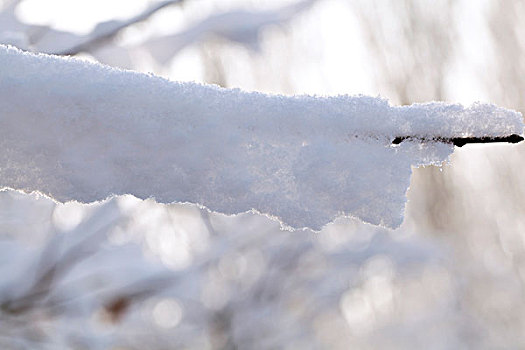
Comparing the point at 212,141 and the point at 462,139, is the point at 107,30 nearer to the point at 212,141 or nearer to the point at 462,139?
the point at 212,141

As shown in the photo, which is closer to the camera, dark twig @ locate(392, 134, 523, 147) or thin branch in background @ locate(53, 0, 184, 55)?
dark twig @ locate(392, 134, 523, 147)

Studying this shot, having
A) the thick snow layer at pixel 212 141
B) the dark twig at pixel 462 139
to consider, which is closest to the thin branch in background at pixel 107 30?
the thick snow layer at pixel 212 141

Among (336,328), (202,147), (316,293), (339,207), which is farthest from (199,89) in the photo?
(336,328)

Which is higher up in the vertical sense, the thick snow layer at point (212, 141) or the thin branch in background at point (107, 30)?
the thick snow layer at point (212, 141)

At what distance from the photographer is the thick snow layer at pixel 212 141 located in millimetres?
789

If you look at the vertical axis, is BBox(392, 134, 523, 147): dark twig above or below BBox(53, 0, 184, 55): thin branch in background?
above

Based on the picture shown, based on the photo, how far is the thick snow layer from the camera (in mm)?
789

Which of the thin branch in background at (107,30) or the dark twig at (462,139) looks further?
the thin branch in background at (107,30)

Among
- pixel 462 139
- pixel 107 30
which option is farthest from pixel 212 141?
pixel 107 30

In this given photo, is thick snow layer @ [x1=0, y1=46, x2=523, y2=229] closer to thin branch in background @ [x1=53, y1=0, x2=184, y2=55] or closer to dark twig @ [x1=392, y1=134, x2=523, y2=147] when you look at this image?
dark twig @ [x1=392, y1=134, x2=523, y2=147]

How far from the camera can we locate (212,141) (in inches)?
32.3

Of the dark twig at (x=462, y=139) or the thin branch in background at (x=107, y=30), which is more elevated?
the dark twig at (x=462, y=139)

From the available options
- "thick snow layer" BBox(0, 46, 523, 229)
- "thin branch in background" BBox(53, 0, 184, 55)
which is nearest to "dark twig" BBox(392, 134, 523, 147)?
"thick snow layer" BBox(0, 46, 523, 229)

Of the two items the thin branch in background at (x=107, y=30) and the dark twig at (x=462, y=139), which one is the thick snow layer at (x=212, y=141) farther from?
the thin branch in background at (x=107, y=30)
